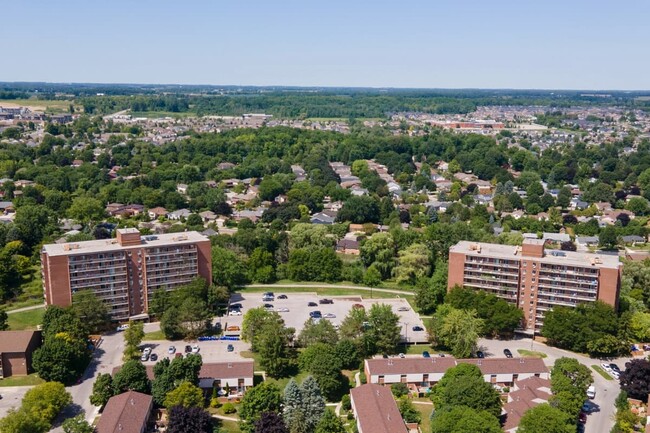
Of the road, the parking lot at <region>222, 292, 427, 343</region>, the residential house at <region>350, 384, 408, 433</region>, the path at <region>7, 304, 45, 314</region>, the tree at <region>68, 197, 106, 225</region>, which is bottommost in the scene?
the road

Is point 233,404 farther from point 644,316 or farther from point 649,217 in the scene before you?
point 649,217

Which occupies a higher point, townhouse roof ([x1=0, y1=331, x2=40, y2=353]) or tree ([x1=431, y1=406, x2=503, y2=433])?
townhouse roof ([x1=0, y1=331, x2=40, y2=353])

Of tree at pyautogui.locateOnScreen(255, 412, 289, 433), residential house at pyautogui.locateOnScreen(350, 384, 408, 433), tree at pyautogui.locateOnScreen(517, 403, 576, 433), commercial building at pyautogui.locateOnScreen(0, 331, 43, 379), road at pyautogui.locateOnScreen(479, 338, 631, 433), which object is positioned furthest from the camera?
commercial building at pyautogui.locateOnScreen(0, 331, 43, 379)

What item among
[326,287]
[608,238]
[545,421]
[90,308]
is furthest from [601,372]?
[90,308]

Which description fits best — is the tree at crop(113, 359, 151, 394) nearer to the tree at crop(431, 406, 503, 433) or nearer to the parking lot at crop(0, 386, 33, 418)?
the parking lot at crop(0, 386, 33, 418)

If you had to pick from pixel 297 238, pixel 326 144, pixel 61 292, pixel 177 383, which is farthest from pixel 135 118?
pixel 177 383

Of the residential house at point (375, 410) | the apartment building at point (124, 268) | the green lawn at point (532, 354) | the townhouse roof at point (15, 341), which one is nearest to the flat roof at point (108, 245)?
the apartment building at point (124, 268)

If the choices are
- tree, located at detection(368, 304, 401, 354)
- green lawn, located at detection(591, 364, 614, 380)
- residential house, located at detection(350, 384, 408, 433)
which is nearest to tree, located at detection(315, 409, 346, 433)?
residential house, located at detection(350, 384, 408, 433)
